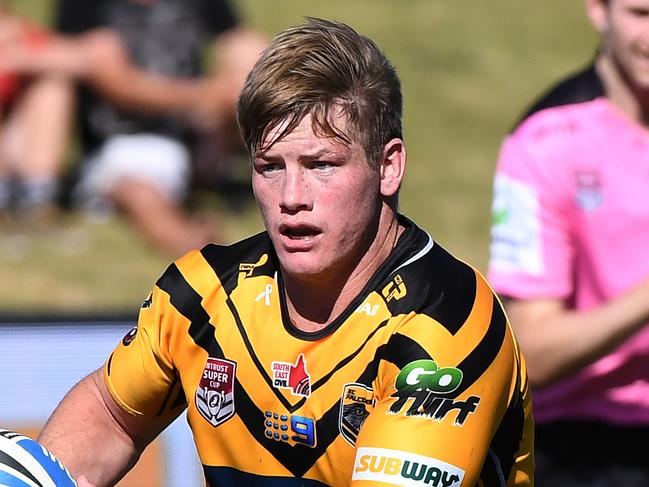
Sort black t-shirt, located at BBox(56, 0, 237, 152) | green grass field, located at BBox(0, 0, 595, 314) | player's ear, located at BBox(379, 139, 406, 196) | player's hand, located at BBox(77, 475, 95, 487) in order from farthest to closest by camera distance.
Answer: black t-shirt, located at BBox(56, 0, 237, 152) → green grass field, located at BBox(0, 0, 595, 314) → player's hand, located at BBox(77, 475, 95, 487) → player's ear, located at BBox(379, 139, 406, 196)

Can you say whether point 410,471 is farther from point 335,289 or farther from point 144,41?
point 144,41

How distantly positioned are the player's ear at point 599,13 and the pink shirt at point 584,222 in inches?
8.4

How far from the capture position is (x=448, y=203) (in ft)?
33.1

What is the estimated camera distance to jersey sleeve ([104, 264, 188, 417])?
10.2 feet

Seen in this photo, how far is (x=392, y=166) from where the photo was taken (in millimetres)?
2859

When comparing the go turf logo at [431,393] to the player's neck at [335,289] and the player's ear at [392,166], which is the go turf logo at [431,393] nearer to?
the player's neck at [335,289]

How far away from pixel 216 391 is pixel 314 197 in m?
0.56

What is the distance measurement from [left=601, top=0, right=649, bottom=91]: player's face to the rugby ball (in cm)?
196

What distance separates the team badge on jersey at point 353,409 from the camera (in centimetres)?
277

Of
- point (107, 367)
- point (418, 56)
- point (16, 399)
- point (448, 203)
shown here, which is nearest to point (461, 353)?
point (107, 367)

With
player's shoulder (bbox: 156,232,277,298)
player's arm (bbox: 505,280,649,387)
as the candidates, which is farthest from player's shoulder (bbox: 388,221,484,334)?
player's arm (bbox: 505,280,649,387)

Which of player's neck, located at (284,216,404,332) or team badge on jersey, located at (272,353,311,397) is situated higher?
player's neck, located at (284,216,404,332)

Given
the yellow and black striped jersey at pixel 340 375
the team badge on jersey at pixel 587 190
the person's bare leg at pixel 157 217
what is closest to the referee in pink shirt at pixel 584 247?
the team badge on jersey at pixel 587 190

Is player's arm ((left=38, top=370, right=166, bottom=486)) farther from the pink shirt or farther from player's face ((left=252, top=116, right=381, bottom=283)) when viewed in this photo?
the pink shirt
